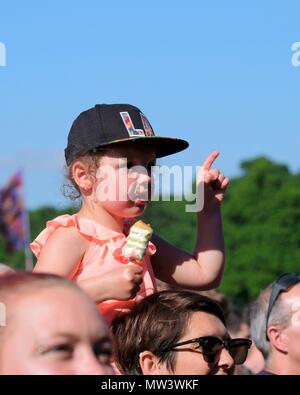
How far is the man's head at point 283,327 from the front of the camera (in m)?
6.07

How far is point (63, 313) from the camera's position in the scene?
2.84 meters

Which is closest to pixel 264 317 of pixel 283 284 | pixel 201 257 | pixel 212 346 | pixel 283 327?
pixel 283 327

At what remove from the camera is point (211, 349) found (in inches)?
180

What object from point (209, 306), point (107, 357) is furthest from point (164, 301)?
point (107, 357)

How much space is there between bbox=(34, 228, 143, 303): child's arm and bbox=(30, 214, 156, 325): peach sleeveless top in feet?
0.11

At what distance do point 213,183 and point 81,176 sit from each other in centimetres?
59

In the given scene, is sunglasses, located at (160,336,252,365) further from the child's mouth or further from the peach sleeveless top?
the child's mouth

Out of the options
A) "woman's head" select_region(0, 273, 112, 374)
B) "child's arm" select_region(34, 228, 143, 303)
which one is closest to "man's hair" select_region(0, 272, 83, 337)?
"woman's head" select_region(0, 273, 112, 374)

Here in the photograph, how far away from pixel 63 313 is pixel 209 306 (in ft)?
6.24

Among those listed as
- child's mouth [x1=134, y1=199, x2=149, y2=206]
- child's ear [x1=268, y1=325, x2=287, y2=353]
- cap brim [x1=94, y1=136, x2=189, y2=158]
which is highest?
cap brim [x1=94, y1=136, x2=189, y2=158]

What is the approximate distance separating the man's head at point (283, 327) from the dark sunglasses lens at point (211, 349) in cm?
152

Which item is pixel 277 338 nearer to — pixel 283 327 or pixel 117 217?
pixel 283 327

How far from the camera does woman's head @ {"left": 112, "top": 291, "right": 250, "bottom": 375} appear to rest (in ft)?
14.8
